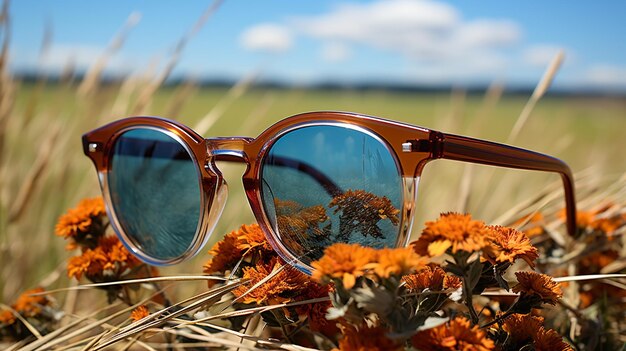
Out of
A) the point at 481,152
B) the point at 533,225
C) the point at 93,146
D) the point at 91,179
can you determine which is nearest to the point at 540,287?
the point at 481,152

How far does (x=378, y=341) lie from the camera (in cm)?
43

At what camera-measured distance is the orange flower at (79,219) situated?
0.74m

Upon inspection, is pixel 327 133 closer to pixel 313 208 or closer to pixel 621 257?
pixel 313 208

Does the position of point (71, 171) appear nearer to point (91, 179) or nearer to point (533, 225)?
point (91, 179)

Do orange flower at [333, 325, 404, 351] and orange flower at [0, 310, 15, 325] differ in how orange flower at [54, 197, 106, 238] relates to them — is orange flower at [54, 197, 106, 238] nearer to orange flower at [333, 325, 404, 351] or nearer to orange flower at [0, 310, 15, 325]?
orange flower at [0, 310, 15, 325]

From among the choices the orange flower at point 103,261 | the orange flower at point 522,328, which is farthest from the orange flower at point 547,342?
the orange flower at point 103,261

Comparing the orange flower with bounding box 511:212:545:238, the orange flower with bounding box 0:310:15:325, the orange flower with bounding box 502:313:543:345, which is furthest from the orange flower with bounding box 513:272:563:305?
the orange flower with bounding box 0:310:15:325

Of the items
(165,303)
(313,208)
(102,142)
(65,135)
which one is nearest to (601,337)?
(313,208)

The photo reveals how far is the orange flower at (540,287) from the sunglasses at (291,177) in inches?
5.0

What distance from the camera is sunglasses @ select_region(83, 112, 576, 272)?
0.60 m

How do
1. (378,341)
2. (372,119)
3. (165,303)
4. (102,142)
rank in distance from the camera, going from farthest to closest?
(102,142), (165,303), (372,119), (378,341)

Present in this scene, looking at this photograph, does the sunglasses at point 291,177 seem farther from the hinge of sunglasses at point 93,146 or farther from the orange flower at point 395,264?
the orange flower at point 395,264

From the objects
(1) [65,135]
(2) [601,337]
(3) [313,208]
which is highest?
(1) [65,135]

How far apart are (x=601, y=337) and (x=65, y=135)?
1120 mm
